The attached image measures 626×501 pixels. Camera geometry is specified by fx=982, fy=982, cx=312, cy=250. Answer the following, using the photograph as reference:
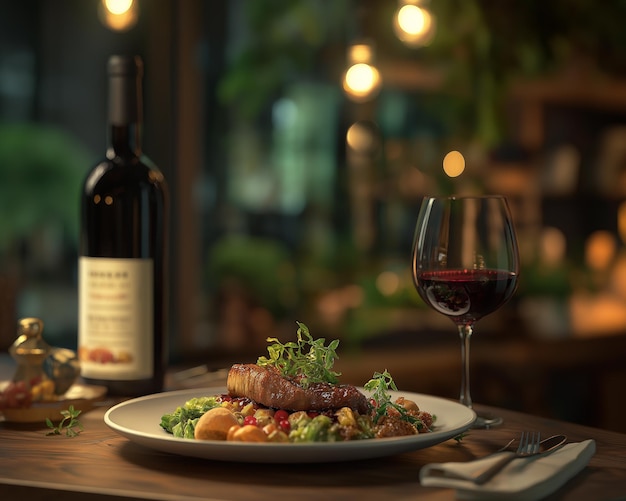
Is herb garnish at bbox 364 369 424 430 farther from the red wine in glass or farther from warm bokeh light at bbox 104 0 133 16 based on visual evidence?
warm bokeh light at bbox 104 0 133 16

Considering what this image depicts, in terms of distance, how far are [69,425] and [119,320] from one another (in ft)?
0.86

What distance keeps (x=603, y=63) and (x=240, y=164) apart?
137 cm

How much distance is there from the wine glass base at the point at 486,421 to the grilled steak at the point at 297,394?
8.2 inches

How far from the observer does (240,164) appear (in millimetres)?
3775

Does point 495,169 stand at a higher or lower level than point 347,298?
higher

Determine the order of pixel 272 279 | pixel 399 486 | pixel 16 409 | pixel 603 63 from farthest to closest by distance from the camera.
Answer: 1. pixel 272 279
2. pixel 603 63
3. pixel 16 409
4. pixel 399 486

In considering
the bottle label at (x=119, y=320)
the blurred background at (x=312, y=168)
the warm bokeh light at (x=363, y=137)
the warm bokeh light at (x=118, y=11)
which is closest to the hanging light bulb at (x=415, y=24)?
the blurred background at (x=312, y=168)

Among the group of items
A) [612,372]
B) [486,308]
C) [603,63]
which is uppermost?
[603,63]

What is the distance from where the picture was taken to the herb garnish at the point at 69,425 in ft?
3.57

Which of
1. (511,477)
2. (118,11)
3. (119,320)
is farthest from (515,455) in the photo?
(118,11)

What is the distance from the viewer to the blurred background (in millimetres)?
3324

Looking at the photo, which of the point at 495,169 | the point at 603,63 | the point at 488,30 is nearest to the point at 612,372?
the point at 495,169

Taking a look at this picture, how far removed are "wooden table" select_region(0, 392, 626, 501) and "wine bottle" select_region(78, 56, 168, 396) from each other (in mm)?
279

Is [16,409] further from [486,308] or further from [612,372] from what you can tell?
[612,372]
